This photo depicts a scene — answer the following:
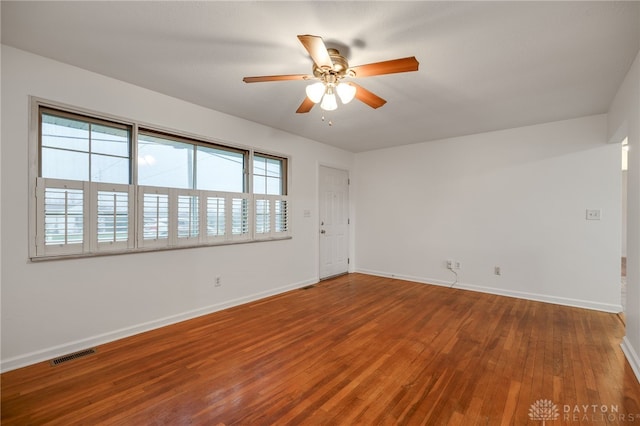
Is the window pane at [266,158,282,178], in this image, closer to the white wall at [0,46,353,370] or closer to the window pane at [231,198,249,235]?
the white wall at [0,46,353,370]

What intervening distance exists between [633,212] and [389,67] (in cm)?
252

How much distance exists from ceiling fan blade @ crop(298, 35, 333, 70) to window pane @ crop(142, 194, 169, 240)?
7.16ft

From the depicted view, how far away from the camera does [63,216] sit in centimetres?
245

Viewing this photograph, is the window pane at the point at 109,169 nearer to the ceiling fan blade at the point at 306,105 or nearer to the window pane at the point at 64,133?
the window pane at the point at 64,133

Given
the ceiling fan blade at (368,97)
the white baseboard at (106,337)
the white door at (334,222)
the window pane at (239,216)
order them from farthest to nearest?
the white door at (334,222) < the window pane at (239,216) < the ceiling fan blade at (368,97) < the white baseboard at (106,337)

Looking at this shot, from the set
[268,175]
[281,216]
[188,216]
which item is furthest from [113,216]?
[281,216]

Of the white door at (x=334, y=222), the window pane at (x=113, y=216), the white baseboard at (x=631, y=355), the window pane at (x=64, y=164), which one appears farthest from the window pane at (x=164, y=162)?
the white baseboard at (x=631, y=355)

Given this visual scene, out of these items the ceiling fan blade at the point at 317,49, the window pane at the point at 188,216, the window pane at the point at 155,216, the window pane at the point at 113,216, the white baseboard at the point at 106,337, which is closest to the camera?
the ceiling fan blade at the point at 317,49

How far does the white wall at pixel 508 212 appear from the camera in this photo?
11.9 feet

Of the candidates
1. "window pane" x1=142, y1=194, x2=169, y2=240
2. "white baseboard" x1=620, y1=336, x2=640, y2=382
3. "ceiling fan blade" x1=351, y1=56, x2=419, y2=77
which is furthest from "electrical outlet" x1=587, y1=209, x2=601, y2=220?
"window pane" x1=142, y1=194, x2=169, y2=240

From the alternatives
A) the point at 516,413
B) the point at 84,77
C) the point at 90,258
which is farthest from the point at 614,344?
the point at 84,77

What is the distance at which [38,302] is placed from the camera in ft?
7.65

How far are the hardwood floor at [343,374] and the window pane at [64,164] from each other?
1.57 meters

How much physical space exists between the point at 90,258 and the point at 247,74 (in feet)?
7.26
